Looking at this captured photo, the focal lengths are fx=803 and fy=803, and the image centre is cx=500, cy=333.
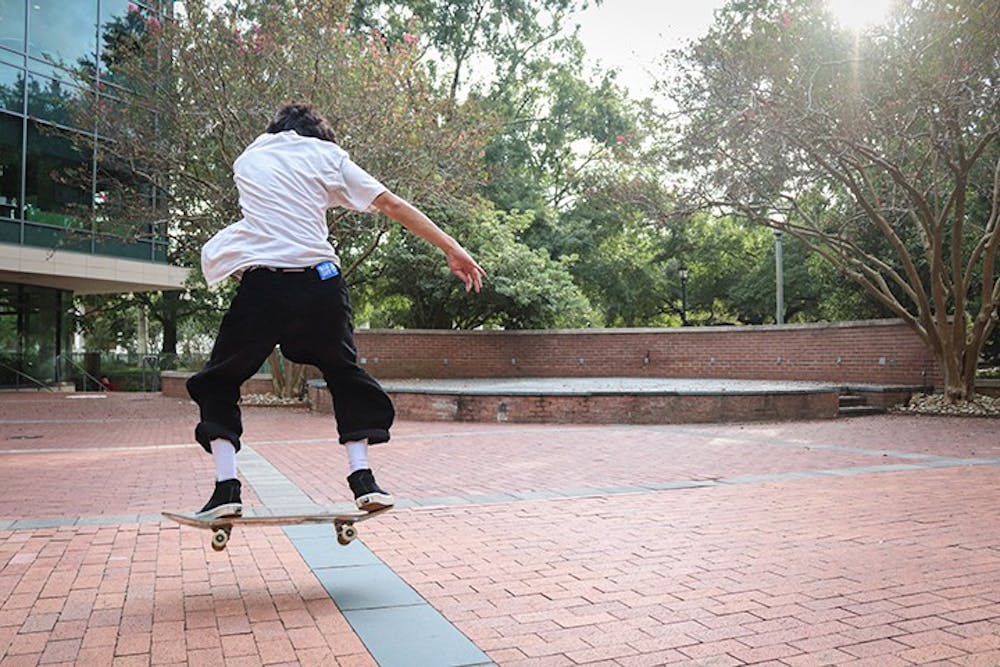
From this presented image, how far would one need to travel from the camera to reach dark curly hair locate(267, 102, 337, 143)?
141 inches

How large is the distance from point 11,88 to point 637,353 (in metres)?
19.1

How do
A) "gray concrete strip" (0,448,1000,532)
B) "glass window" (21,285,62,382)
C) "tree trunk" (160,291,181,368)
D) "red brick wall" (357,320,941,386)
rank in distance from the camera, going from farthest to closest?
"tree trunk" (160,291,181,368) → "glass window" (21,285,62,382) → "red brick wall" (357,320,941,386) → "gray concrete strip" (0,448,1000,532)

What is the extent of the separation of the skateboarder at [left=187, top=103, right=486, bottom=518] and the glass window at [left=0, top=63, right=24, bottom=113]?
23.5 m

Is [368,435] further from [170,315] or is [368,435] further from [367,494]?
[170,315]

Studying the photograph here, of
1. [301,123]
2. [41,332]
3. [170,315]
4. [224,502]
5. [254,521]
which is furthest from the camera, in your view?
[170,315]

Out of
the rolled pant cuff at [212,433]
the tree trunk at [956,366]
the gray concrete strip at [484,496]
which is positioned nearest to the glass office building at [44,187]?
the gray concrete strip at [484,496]

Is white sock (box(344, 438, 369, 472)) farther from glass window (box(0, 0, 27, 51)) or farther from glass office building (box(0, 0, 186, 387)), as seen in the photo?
glass window (box(0, 0, 27, 51))

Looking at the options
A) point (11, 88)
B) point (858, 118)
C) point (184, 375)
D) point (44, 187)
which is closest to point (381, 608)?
point (858, 118)

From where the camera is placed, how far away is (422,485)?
6672mm

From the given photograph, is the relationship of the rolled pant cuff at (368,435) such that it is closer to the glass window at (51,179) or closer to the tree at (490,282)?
the tree at (490,282)

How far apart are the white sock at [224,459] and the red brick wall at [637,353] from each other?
16639 millimetres

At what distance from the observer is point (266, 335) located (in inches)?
129

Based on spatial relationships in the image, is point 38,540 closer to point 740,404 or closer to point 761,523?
point 761,523

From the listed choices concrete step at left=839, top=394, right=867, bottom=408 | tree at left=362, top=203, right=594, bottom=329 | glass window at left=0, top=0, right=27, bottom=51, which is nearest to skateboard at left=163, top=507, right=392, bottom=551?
concrete step at left=839, top=394, right=867, bottom=408
